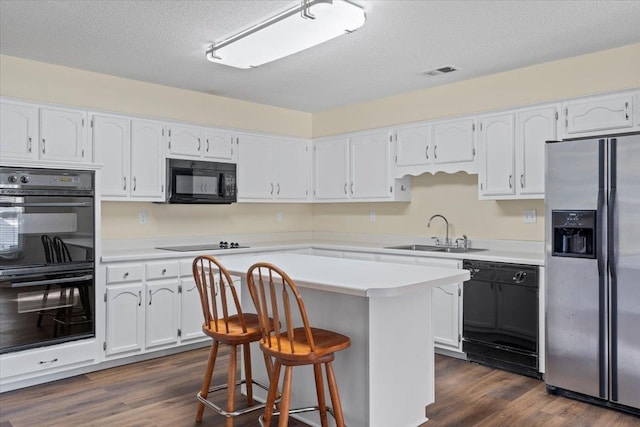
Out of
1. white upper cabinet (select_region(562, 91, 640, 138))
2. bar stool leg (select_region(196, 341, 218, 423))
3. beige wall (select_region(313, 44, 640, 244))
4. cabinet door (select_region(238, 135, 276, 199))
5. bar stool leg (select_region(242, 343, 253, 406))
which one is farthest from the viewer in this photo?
cabinet door (select_region(238, 135, 276, 199))

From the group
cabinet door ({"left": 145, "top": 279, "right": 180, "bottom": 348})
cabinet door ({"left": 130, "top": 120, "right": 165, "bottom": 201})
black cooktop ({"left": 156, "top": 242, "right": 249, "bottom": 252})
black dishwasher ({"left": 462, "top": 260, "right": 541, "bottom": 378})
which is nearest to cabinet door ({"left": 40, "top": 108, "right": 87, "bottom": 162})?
cabinet door ({"left": 130, "top": 120, "right": 165, "bottom": 201})

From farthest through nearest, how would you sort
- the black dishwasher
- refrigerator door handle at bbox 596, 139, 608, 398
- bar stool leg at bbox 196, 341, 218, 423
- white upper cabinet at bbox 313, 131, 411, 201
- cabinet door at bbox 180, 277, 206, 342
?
white upper cabinet at bbox 313, 131, 411, 201
cabinet door at bbox 180, 277, 206, 342
the black dishwasher
refrigerator door handle at bbox 596, 139, 608, 398
bar stool leg at bbox 196, 341, 218, 423

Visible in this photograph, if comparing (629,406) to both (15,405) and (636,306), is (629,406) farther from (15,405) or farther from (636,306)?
(15,405)

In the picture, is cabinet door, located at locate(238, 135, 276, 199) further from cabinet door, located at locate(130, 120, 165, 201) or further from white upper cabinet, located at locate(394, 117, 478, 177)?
white upper cabinet, located at locate(394, 117, 478, 177)

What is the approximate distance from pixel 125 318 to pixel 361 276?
234 centimetres

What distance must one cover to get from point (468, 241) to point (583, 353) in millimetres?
1607

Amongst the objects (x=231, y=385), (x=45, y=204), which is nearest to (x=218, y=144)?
(x=45, y=204)

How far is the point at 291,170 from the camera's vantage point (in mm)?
5633

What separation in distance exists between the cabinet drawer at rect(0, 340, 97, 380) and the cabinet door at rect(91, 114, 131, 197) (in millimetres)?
1287

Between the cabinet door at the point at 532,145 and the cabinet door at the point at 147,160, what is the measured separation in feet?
10.3

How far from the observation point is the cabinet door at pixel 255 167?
515 cm

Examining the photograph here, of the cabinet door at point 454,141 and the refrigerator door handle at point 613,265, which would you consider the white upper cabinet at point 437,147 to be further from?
the refrigerator door handle at point 613,265

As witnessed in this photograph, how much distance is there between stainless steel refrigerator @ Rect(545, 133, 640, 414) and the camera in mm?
2990

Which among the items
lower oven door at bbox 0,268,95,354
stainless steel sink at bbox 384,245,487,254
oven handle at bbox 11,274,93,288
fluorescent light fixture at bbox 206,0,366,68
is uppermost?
fluorescent light fixture at bbox 206,0,366,68
